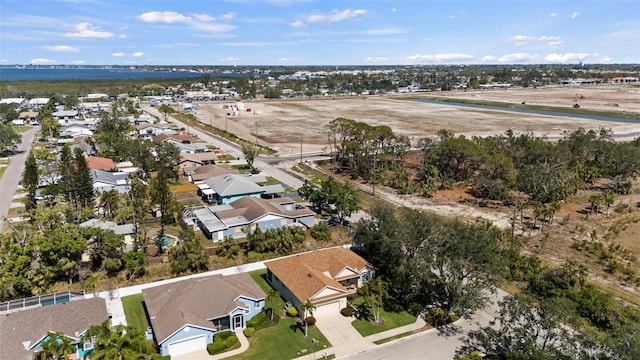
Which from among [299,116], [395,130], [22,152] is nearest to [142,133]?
[22,152]

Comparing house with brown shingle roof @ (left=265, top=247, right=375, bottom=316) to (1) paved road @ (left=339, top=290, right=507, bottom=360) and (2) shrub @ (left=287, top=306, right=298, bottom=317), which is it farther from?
(1) paved road @ (left=339, top=290, right=507, bottom=360)

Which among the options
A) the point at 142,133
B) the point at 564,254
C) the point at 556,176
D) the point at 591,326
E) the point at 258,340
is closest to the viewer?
the point at 258,340

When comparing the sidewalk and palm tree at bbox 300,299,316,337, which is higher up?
palm tree at bbox 300,299,316,337

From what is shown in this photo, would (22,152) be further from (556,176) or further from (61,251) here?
(556,176)

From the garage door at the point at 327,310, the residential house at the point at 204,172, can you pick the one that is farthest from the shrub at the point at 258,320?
the residential house at the point at 204,172

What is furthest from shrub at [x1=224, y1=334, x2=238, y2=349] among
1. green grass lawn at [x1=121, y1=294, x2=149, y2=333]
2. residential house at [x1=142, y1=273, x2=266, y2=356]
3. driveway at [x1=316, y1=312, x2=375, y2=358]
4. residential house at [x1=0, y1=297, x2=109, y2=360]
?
residential house at [x1=0, y1=297, x2=109, y2=360]
